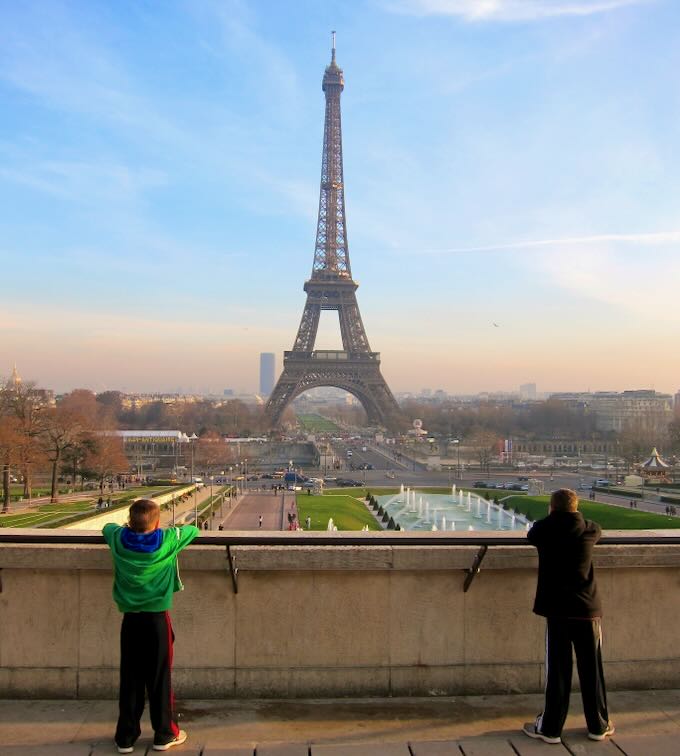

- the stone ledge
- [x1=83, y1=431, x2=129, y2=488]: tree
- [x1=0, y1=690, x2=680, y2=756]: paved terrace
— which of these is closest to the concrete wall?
the stone ledge

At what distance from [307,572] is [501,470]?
71.1 metres

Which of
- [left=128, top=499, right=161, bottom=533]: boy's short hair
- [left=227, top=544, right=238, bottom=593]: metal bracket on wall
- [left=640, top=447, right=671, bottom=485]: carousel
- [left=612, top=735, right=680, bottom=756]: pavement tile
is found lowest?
[left=640, top=447, right=671, bottom=485]: carousel

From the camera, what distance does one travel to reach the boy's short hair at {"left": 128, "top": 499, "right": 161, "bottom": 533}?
467 cm

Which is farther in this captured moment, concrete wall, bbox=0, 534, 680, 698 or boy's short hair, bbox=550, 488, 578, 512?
concrete wall, bbox=0, 534, 680, 698

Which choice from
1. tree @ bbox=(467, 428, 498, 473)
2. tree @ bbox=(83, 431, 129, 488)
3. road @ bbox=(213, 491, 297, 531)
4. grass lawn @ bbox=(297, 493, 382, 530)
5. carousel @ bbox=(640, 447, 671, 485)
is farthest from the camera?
tree @ bbox=(467, 428, 498, 473)

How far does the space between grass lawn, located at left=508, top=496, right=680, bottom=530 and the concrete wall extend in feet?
91.3

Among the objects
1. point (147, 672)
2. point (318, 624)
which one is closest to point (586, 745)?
point (318, 624)

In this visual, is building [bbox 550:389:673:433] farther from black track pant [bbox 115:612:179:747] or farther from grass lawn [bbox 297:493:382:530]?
black track pant [bbox 115:612:179:747]

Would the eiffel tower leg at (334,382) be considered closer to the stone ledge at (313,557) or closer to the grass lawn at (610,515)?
the grass lawn at (610,515)

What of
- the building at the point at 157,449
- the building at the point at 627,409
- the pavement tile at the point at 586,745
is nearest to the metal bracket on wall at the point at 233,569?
the pavement tile at the point at 586,745

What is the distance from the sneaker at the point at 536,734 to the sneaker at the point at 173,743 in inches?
85.1

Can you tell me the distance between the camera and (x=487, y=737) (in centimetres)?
477

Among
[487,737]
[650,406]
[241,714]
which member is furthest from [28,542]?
[650,406]

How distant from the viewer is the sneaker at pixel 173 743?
179 inches
